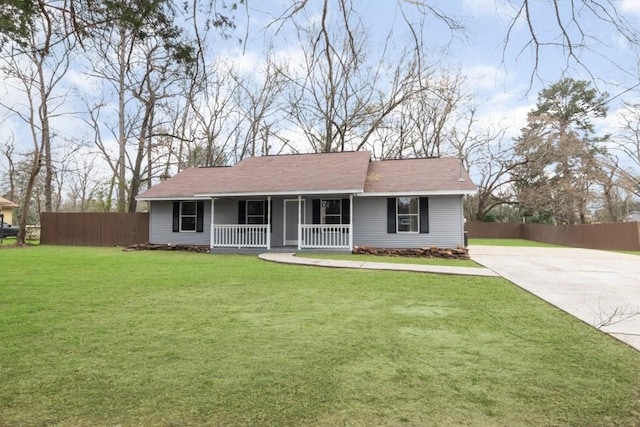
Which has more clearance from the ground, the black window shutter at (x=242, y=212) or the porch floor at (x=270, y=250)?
the black window shutter at (x=242, y=212)

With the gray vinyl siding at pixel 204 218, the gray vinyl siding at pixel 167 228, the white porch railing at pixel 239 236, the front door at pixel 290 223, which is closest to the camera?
the white porch railing at pixel 239 236

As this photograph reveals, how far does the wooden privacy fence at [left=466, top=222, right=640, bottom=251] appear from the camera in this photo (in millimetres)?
18500

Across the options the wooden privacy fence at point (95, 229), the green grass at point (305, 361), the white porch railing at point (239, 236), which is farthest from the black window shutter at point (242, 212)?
the green grass at point (305, 361)

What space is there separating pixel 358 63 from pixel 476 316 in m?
3.62

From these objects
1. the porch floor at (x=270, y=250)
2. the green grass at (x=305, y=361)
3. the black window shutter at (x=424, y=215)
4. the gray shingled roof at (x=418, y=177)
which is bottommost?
the green grass at (x=305, y=361)

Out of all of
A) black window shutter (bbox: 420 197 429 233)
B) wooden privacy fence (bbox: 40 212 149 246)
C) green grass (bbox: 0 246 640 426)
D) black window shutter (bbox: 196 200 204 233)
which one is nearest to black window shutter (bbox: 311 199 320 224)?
black window shutter (bbox: 420 197 429 233)

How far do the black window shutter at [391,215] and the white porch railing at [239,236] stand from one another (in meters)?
4.88

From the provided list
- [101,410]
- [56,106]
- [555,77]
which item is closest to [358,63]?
[555,77]

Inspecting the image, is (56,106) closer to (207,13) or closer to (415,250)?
(415,250)

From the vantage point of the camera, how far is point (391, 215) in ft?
51.0

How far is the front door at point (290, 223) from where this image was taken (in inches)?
666

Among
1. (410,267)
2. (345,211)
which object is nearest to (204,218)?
(345,211)

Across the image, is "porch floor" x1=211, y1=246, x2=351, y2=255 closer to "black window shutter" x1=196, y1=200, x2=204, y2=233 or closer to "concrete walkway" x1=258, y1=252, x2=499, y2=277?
"black window shutter" x1=196, y1=200, x2=204, y2=233

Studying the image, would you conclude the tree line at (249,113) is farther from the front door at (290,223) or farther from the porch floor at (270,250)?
the porch floor at (270,250)
